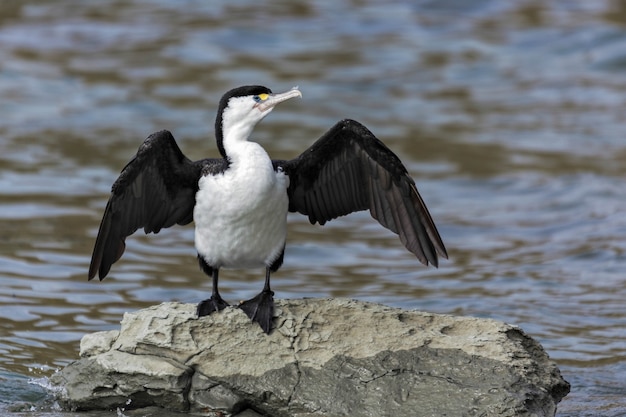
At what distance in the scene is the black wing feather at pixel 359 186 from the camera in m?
6.55

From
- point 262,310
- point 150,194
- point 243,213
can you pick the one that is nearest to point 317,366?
point 262,310

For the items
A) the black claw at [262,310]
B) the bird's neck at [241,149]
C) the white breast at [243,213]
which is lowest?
the black claw at [262,310]

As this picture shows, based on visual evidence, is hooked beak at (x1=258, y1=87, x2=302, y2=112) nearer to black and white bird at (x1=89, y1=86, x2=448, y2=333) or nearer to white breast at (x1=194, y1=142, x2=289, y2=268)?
black and white bird at (x1=89, y1=86, x2=448, y2=333)

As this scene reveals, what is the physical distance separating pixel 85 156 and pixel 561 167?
5485 mm

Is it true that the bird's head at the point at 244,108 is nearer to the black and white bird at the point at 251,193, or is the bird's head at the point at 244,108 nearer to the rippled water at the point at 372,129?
the black and white bird at the point at 251,193

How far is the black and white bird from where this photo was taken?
20.5 ft

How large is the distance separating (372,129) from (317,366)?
8907mm

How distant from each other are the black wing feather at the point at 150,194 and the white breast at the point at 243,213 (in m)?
0.13

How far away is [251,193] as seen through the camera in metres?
6.21

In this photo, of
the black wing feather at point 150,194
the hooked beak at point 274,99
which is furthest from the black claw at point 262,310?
the hooked beak at point 274,99

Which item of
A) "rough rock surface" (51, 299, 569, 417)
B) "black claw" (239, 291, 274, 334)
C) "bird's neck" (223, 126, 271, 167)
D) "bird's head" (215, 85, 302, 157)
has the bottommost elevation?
"rough rock surface" (51, 299, 569, 417)

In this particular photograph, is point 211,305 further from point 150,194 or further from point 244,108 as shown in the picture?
Answer: point 244,108

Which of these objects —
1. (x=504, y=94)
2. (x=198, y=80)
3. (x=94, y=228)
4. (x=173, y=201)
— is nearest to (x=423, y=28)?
(x=504, y=94)

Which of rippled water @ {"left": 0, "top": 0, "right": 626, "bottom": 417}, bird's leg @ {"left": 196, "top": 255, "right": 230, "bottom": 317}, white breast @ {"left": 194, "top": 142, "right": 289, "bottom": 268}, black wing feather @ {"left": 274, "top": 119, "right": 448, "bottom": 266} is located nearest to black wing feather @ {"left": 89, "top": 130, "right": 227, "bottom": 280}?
white breast @ {"left": 194, "top": 142, "right": 289, "bottom": 268}
